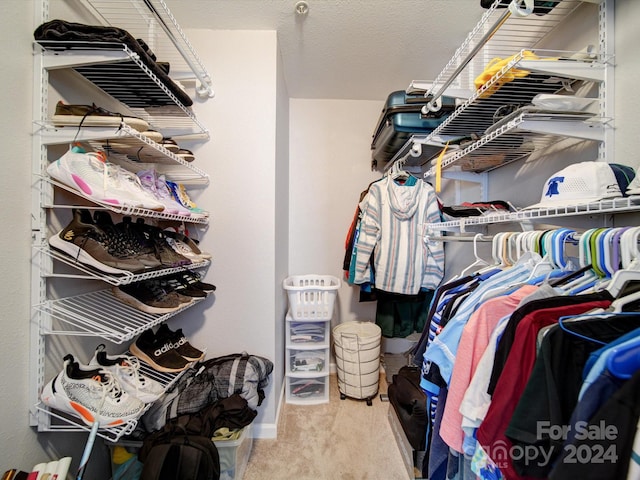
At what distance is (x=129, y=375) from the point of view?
980 millimetres

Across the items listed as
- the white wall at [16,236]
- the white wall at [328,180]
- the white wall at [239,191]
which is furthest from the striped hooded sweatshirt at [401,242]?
the white wall at [16,236]

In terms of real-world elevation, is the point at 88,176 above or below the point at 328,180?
below

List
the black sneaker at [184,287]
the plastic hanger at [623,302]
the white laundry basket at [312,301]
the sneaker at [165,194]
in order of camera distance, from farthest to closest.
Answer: the white laundry basket at [312,301], the black sneaker at [184,287], the sneaker at [165,194], the plastic hanger at [623,302]

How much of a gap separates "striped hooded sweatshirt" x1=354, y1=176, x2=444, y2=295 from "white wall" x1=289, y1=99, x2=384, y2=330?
1.74 feet

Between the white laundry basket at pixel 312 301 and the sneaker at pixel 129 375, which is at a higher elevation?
the white laundry basket at pixel 312 301

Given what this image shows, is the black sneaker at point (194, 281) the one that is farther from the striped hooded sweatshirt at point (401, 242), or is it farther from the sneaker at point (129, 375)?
the striped hooded sweatshirt at point (401, 242)

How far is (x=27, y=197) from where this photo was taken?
0.82 metres

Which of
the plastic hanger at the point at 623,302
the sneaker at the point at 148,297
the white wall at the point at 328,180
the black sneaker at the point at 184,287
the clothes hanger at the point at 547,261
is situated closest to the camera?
the plastic hanger at the point at 623,302

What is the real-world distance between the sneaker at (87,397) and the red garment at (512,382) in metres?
1.00

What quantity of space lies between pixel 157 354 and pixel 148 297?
0.91 feet

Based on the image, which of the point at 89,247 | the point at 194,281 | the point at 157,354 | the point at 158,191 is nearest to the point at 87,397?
the point at 157,354

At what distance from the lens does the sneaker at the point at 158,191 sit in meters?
1.07

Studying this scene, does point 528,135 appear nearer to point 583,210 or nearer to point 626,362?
point 583,210

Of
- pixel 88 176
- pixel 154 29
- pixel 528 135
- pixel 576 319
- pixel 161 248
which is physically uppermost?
pixel 154 29
